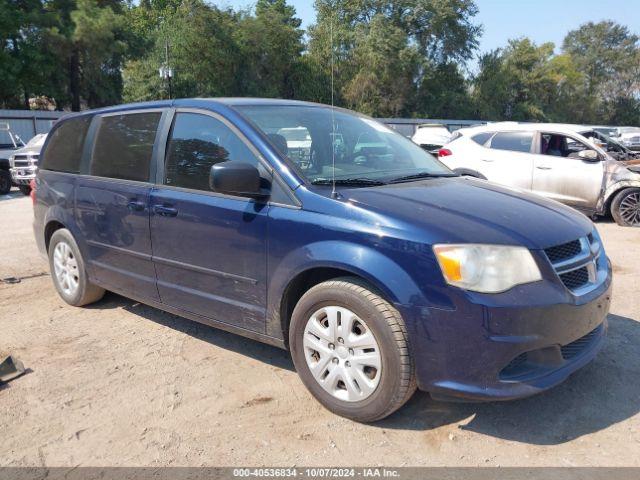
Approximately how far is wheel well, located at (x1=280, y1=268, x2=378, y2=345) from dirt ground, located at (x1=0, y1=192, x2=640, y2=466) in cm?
48

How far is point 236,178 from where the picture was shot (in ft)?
10.3

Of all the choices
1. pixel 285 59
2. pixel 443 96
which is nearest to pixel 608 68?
pixel 443 96

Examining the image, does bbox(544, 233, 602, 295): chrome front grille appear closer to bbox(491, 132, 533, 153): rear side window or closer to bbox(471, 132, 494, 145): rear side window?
bbox(491, 132, 533, 153): rear side window

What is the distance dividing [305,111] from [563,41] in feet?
284

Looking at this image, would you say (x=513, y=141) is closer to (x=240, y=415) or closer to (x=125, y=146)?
(x=125, y=146)

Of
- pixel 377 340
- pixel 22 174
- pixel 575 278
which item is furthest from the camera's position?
pixel 22 174

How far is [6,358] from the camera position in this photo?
12.4ft

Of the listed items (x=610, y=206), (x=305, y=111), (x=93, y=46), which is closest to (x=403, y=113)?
(x=93, y=46)

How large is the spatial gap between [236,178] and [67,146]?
268 centimetres

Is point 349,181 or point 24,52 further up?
point 24,52

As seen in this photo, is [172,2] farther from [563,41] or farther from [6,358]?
[6,358]

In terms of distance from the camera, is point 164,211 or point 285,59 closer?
point 164,211

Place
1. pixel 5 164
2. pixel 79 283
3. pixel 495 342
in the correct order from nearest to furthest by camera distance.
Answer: pixel 495 342 → pixel 79 283 → pixel 5 164

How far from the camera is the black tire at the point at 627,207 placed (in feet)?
29.1
